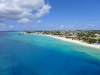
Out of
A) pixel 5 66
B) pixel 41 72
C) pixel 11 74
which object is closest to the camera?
pixel 11 74

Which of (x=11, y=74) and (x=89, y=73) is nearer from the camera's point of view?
(x=11, y=74)

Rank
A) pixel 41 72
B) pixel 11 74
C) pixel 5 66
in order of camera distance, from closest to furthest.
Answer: pixel 11 74 → pixel 41 72 → pixel 5 66

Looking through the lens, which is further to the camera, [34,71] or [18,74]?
[34,71]

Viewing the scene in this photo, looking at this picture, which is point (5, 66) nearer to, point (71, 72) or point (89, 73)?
point (71, 72)

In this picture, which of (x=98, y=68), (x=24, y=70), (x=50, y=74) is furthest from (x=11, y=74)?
(x=98, y=68)

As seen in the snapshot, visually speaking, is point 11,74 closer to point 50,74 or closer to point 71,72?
point 50,74

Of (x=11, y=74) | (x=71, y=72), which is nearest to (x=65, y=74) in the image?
(x=71, y=72)

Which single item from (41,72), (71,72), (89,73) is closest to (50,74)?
(41,72)
